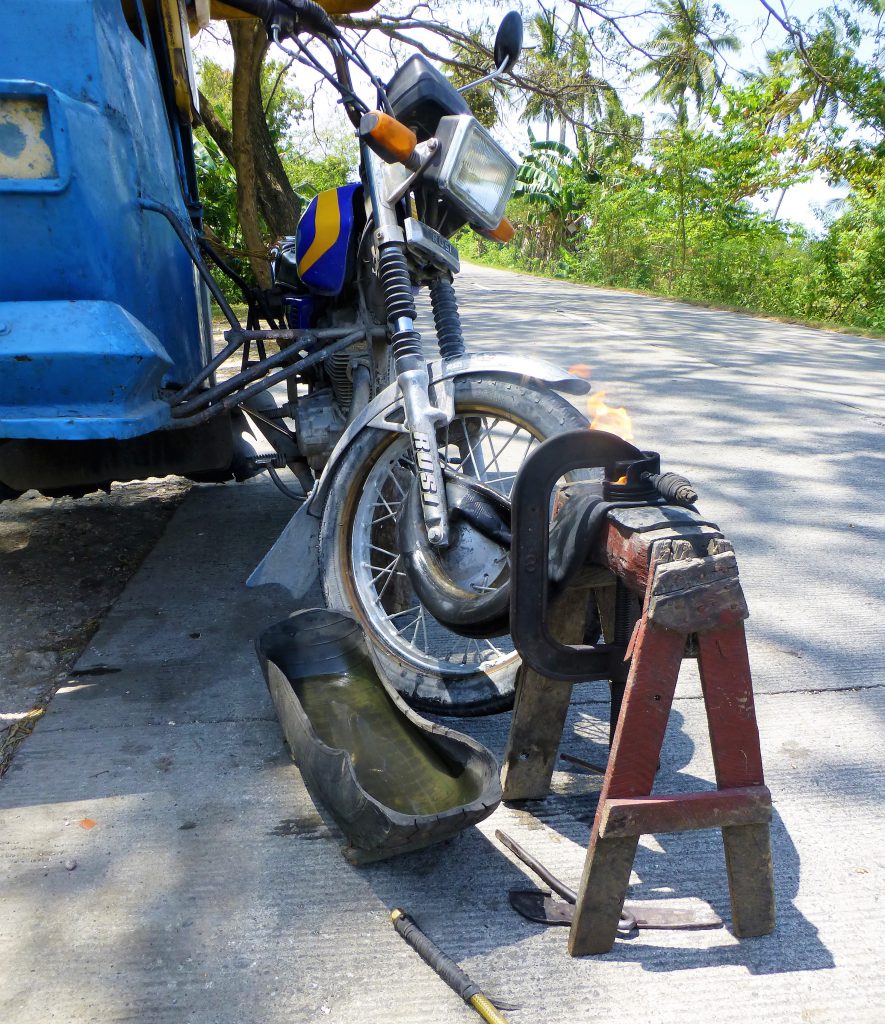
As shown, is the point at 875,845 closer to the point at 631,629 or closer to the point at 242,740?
the point at 631,629

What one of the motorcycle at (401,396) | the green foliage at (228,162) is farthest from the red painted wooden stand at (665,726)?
the green foliage at (228,162)

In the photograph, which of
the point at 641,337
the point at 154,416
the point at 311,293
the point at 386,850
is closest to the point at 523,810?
the point at 386,850

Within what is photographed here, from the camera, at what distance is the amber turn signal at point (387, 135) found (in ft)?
7.14

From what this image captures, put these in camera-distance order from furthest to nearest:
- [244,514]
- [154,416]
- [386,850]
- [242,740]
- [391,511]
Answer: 1. [244,514]
2. [391,511]
3. [154,416]
4. [242,740]
5. [386,850]

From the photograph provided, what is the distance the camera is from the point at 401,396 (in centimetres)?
224

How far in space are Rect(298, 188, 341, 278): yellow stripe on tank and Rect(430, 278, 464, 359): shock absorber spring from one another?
45cm

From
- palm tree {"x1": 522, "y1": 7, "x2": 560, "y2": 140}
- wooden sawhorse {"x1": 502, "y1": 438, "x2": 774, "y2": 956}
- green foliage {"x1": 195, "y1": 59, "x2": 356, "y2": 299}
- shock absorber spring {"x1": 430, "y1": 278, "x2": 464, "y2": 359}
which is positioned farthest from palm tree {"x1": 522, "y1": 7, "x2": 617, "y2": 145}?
wooden sawhorse {"x1": 502, "y1": 438, "x2": 774, "y2": 956}

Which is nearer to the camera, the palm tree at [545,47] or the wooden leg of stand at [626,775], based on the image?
the wooden leg of stand at [626,775]

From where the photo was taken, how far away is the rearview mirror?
2.62m

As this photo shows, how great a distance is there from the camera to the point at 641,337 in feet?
31.5

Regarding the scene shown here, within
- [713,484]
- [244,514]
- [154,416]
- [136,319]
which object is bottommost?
[244,514]

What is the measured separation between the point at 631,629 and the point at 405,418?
0.85 metres

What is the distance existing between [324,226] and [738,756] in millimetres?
2084

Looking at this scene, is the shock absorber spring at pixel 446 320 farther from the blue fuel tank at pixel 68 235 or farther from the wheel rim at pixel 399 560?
the blue fuel tank at pixel 68 235
